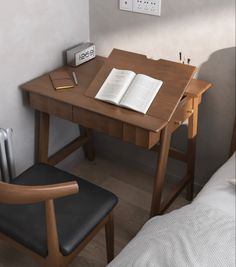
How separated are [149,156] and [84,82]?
27.3 inches

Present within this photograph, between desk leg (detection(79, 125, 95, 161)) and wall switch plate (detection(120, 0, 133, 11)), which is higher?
wall switch plate (detection(120, 0, 133, 11))

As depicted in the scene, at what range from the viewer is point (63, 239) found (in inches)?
59.0

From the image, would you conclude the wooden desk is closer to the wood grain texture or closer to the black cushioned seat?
the black cushioned seat

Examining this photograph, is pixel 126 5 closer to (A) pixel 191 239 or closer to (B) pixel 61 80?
(B) pixel 61 80

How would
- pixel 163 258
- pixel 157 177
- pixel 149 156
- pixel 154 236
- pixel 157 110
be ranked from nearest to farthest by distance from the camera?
pixel 163 258 < pixel 154 236 < pixel 157 110 < pixel 157 177 < pixel 149 156

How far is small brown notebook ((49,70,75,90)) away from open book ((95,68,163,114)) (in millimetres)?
A: 191

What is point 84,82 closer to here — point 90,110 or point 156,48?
point 90,110

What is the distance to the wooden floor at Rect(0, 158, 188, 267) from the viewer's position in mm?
1983

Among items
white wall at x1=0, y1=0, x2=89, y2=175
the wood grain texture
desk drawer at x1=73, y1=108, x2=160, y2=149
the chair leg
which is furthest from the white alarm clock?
the wood grain texture

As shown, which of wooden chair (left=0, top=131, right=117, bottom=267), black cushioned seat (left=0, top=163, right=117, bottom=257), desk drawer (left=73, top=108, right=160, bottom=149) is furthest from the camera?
desk drawer (left=73, top=108, right=160, bottom=149)

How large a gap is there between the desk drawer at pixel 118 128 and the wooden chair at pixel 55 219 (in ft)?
0.83

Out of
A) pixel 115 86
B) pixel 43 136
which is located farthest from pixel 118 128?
pixel 43 136

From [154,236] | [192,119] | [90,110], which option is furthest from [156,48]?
[154,236]

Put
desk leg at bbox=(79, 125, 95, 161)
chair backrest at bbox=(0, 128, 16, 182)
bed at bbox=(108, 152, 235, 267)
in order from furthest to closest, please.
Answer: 1. desk leg at bbox=(79, 125, 95, 161)
2. chair backrest at bbox=(0, 128, 16, 182)
3. bed at bbox=(108, 152, 235, 267)
